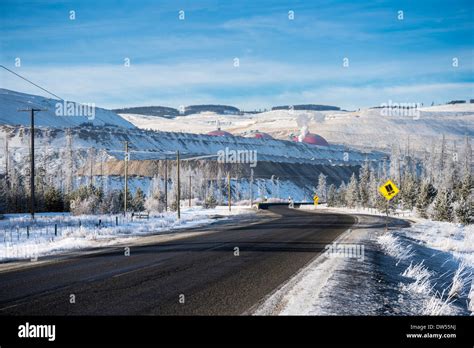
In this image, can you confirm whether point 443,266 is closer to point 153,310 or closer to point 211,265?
point 211,265

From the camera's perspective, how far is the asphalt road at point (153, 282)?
8.24 m

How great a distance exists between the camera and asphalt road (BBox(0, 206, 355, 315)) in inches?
324

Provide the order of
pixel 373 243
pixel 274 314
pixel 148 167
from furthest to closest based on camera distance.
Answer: pixel 148 167, pixel 373 243, pixel 274 314

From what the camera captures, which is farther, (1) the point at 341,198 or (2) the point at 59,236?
(1) the point at 341,198

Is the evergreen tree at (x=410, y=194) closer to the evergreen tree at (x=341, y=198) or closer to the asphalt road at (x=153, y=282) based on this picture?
the evergreen tree at (x=341, y=198)

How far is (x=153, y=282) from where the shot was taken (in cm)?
1072

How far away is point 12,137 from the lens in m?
170

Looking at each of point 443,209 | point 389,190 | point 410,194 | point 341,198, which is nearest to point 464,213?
point 443,209

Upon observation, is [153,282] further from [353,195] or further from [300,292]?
[353,195]

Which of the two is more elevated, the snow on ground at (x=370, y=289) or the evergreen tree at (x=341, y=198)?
the snow on ground at (x=370, y=289)

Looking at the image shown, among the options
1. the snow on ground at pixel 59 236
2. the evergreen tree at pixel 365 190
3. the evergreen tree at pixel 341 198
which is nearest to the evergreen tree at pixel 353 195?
the evergreen tree at pixel 365 190

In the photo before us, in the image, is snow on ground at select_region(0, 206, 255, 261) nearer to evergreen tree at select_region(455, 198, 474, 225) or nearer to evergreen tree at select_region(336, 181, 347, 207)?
evergreen tree at select_region(455, 198, 474, 225)
